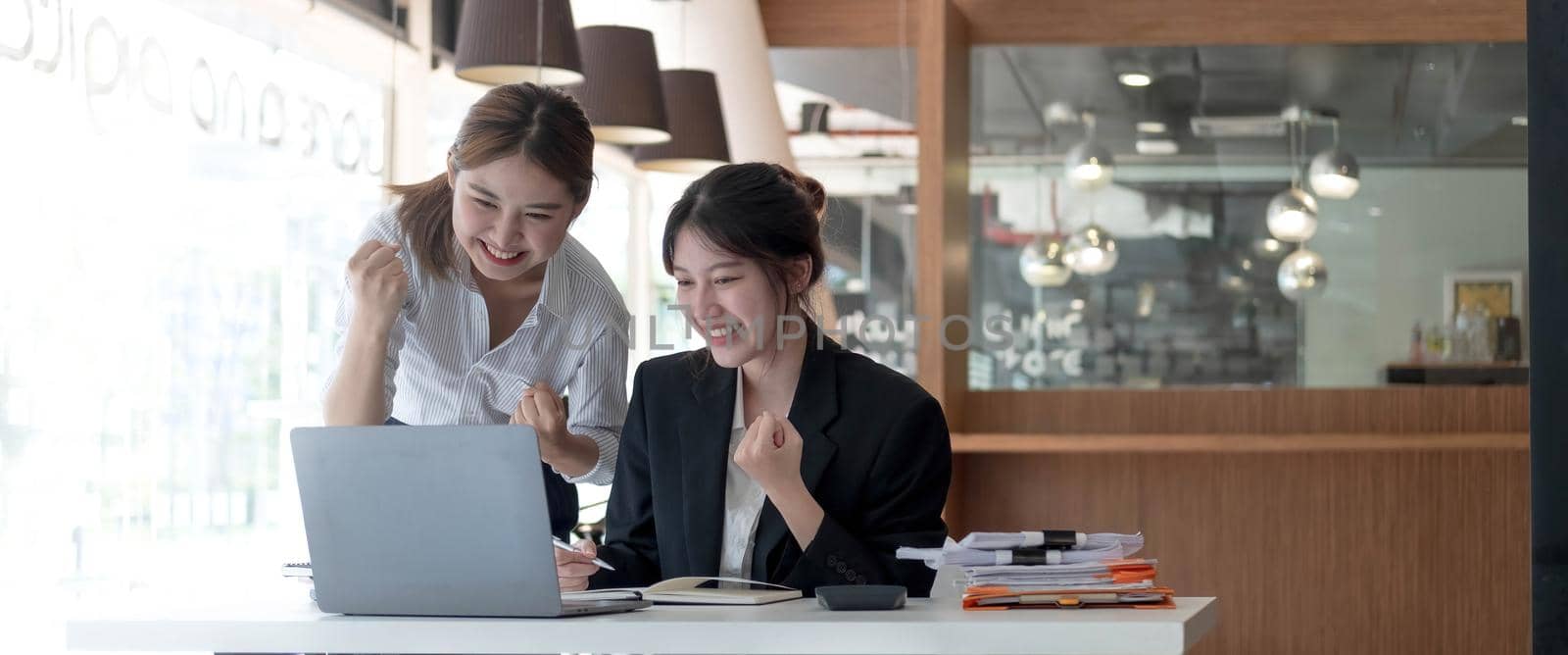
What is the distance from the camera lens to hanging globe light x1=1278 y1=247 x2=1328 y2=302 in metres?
6.93

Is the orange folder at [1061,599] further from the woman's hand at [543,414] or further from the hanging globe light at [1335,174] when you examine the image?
the hanging globe light at [1335,174]

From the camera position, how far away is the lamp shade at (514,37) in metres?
3.50

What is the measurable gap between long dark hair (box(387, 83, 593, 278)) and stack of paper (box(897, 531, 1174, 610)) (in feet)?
3.03

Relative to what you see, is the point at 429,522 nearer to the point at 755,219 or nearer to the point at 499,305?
the point at 755,219

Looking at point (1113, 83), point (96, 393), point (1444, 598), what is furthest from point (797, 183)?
point (1113, 83)

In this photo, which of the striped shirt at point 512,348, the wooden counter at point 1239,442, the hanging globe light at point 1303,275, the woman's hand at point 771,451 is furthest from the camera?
the hanging globe light at point 1303,275

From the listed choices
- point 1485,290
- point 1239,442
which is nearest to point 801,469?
point 1239,442

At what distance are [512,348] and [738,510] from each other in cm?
50

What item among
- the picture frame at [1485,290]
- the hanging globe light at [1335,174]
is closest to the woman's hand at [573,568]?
the picture frame at [1485,290]

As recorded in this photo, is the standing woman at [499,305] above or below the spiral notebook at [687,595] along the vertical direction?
above

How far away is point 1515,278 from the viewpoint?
6.29 metres

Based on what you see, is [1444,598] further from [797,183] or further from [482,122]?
[482,122]

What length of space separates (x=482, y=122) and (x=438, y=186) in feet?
0.62

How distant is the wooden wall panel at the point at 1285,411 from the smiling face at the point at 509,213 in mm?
2483
